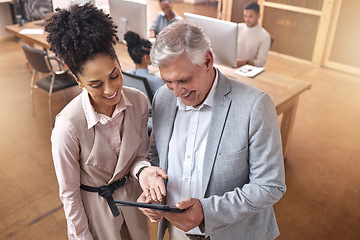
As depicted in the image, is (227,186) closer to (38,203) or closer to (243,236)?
(243,236)

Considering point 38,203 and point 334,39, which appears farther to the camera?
point 334,39

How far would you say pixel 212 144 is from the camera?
1382 mm

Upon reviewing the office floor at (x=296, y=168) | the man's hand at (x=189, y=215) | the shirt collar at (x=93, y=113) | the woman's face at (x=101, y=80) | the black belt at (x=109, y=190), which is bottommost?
the office floor at (x=296, y=168)

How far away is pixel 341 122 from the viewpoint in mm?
4285

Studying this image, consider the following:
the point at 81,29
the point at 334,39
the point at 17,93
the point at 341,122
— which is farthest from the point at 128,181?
the point at 334,39

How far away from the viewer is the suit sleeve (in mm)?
1305

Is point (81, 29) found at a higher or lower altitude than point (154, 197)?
higher

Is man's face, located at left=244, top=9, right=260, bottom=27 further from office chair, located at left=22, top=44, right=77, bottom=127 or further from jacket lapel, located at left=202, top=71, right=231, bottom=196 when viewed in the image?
jacket lapel, located at left=202, top=71, right=231, bottom=196

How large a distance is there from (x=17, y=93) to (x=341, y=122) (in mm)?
4401

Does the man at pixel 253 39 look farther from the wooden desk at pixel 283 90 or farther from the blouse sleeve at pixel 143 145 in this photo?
the blouse sleeve at pixel 143 145

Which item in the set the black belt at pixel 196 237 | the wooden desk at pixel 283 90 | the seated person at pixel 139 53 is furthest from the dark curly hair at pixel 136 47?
the black belt at pixel 196 237

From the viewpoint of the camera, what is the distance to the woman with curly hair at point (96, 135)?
48.8 inches

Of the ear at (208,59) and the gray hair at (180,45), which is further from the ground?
the gray hair at (180,45)

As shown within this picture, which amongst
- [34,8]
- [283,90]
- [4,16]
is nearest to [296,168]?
[283,90]
